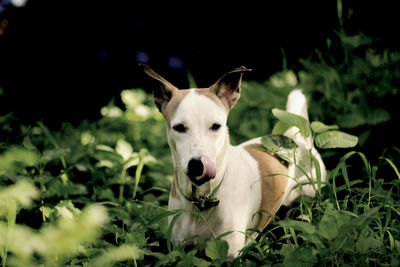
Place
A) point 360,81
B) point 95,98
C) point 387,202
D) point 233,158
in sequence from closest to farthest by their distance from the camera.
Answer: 1. point 387,202
2. point 233,158
3. point 360,81
4. point 95,98

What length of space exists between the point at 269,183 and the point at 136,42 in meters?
2.87

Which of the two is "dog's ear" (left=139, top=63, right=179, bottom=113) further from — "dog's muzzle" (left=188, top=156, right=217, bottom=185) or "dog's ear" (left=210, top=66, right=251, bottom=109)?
"dog's muzzle" (left=188, top=156, right=217, bottom=185)

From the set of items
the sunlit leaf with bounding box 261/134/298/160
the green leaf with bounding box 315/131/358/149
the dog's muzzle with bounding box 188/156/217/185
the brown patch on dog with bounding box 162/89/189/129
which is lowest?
the sunlit leaf with bounding box 261/134/298/160

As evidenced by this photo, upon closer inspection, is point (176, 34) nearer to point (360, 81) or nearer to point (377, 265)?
point (360, 81)

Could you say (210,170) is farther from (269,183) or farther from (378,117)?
(378,117)

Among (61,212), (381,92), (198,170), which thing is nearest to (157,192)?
(61,212)

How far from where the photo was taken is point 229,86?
229 cm

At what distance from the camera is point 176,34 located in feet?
16.3

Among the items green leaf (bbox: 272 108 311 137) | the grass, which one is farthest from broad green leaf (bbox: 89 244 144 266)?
green leaf (bbox: 272 108 311 137)

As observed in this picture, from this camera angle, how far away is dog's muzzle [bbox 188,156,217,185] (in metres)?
1.89

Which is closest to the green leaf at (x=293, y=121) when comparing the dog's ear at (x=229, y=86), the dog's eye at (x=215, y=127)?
the dog's ear at (x=229, y=86)

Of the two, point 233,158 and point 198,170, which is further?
point 233,158

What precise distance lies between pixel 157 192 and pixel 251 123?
129cm

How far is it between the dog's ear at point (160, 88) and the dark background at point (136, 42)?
87.9 inches
